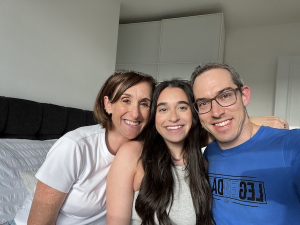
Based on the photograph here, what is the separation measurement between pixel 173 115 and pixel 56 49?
4.87 ft

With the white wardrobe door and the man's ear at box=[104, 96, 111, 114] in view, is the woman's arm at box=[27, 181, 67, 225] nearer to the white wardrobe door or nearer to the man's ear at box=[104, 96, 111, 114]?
the man's ear at box=[104, 96, 111, 114]

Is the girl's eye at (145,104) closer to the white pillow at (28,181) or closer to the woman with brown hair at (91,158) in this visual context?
the woman with brown hair at (91,158)

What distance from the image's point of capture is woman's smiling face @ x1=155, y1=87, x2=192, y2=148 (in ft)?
3.75

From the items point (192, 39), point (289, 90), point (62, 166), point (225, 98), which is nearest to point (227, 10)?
point (192, 39)

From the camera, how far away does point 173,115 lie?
1132 mm

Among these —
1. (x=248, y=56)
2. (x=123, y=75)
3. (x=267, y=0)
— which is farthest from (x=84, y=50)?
(x=248, y=56)

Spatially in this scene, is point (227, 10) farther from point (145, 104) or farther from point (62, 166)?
point (62, 166)

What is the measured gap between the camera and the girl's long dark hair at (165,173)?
105 centimetres

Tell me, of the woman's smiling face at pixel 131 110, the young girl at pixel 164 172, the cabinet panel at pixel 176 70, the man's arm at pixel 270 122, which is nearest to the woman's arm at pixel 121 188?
the young girl at pixel 164 172

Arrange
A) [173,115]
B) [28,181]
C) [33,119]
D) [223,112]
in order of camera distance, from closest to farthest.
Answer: [223,112] → [173,115] → [28,181] → [33,119]

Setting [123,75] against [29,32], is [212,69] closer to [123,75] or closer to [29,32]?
[123,75]

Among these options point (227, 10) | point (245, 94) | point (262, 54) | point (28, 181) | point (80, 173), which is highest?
point (227, 10)

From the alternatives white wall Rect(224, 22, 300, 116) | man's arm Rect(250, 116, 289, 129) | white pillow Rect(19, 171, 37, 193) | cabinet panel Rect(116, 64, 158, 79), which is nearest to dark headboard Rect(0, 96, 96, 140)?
white pillow Rect(19, 171, 37, 193)

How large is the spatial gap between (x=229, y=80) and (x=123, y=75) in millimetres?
508
